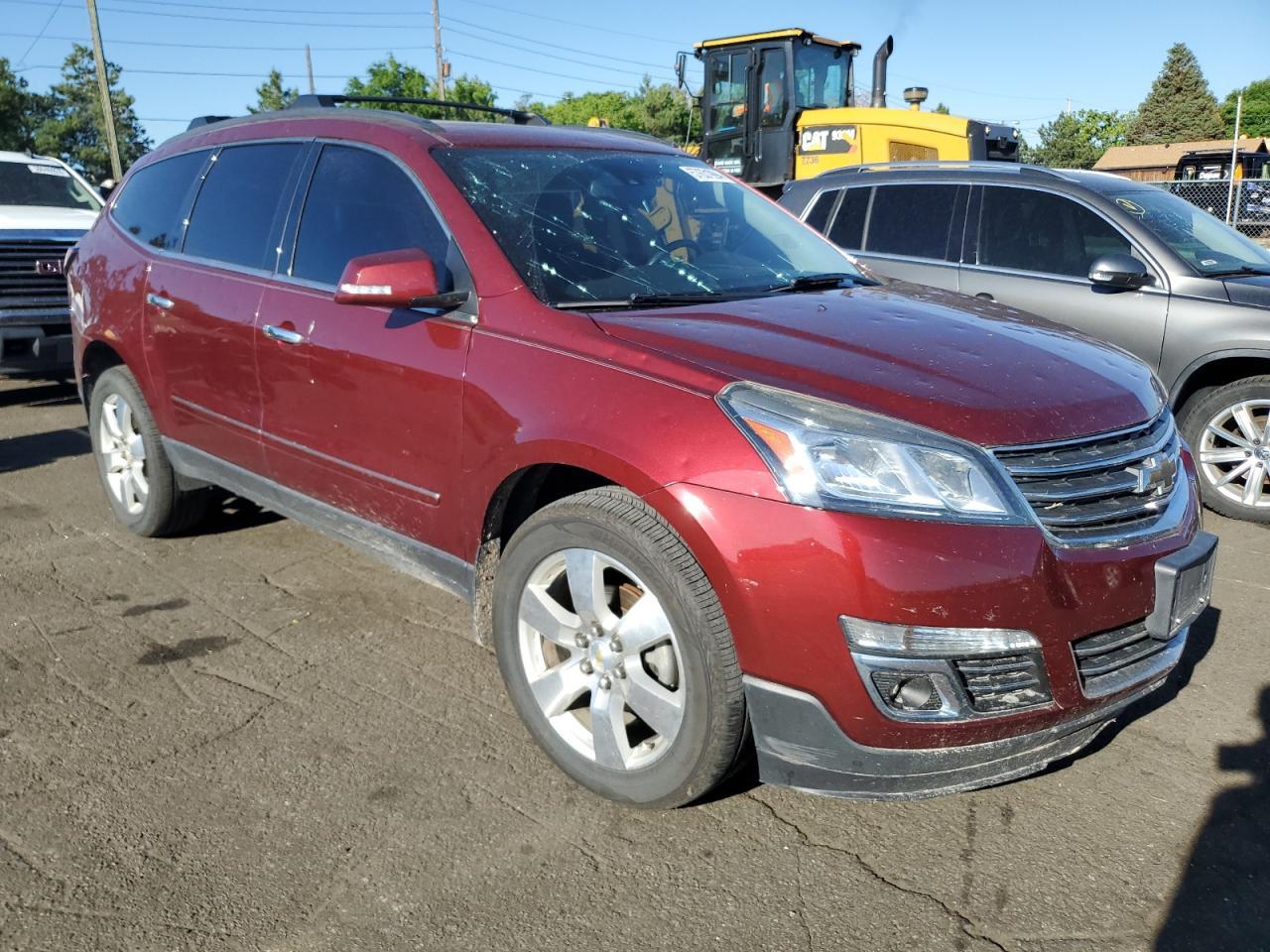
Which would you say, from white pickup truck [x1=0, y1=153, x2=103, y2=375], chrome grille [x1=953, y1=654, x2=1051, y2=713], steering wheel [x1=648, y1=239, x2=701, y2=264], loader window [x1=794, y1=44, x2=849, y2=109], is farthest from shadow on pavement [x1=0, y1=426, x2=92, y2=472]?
loader window [x1=794, y1=44, x2=849, y2=109]

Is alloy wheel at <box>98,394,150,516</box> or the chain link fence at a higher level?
the chain link fence

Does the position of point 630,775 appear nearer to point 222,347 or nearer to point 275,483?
point 275,483

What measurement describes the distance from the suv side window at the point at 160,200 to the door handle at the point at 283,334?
1.09 meters

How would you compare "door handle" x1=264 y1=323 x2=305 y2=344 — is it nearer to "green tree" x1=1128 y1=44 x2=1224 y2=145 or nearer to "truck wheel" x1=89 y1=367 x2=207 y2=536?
"truck wheel" x1=89 y1=367 x2=207 y2=536

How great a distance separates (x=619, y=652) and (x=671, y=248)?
1.49 metres

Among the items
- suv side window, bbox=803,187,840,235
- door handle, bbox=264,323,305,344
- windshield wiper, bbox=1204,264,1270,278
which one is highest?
suv side window, bbox=803,187,840,235

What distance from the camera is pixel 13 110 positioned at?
44875mm

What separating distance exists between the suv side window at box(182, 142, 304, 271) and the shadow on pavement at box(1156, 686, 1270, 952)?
11.5 ft

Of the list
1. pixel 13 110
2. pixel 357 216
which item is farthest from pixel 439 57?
pixel 357 216

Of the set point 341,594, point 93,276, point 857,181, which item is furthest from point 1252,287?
point 93,276

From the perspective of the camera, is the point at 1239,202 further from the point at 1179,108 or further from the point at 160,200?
the point at 1179,108

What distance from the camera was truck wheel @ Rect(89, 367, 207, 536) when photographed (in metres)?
4.85

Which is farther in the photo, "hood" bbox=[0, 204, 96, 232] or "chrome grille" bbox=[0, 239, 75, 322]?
"hood" bbox=[0, 204, 96, 232]

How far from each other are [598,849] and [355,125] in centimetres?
262
